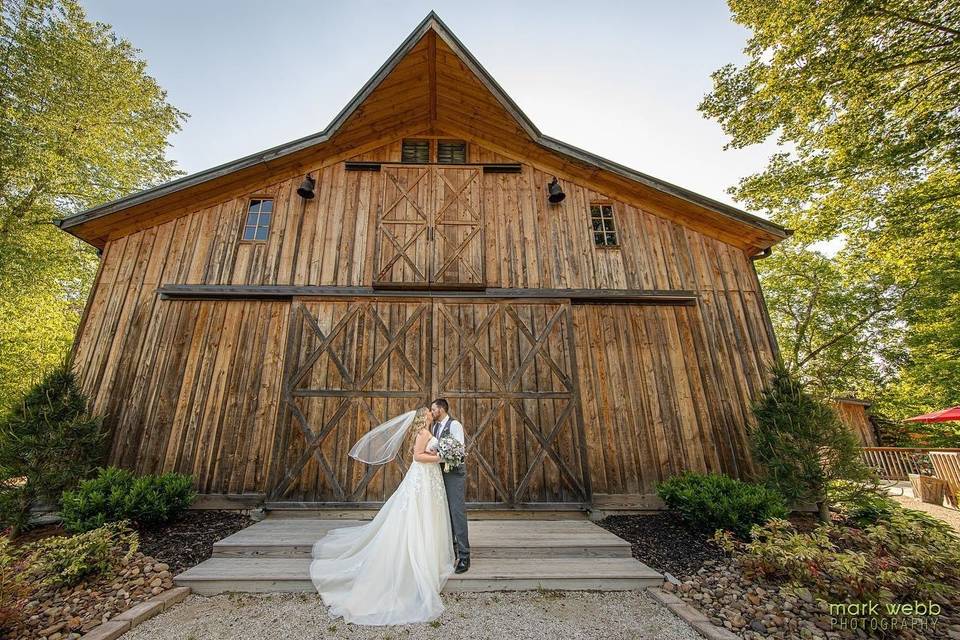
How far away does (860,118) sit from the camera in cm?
778

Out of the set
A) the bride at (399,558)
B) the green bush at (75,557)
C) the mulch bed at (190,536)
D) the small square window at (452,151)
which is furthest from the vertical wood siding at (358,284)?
the bride at (399,558)

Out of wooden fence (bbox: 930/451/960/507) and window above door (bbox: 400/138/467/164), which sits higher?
→ window above door (bbox: 400/138/467/164)

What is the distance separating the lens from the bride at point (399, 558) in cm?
317

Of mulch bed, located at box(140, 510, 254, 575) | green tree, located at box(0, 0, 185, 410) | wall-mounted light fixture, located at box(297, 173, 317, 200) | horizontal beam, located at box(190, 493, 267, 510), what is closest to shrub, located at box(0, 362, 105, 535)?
horizontal beam, located at box(190, 493, 267, 510)

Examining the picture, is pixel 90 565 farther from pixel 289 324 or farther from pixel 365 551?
pixel 289 324

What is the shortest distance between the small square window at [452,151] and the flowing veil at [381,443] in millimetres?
5887

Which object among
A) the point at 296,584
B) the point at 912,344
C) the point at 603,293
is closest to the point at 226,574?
the point at 296,584

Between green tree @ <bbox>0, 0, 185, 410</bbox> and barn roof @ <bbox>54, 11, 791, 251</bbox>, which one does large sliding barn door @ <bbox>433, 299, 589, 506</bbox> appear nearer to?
barn roof @ <bbox>54, 11, 791, 251</bbox>

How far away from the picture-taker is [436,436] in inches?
160

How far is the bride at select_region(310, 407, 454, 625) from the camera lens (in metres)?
3.17

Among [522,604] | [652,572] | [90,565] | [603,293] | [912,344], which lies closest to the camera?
[522,604]

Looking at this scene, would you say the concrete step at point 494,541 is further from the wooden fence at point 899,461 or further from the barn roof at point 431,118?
the wooden fence at point 899,461

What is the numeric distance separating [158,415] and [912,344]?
23.6m

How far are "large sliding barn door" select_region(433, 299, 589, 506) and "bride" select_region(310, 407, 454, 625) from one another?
6.32 ft
